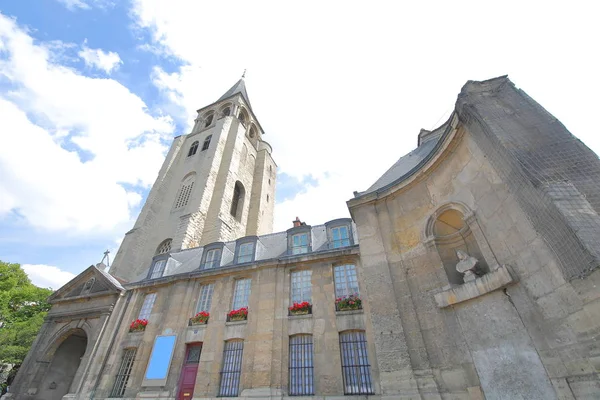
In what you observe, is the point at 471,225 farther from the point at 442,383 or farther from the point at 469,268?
the point at 442,383

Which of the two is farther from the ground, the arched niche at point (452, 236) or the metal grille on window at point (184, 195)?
the metal grille on window at point (184, 195)

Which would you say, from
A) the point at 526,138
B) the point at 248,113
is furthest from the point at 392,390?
the point at 248,113

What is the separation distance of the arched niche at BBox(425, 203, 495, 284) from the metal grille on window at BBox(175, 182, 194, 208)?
19.6 meters

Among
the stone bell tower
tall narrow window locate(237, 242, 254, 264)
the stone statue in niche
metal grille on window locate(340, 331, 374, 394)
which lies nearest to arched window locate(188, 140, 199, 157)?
the stone bell tower

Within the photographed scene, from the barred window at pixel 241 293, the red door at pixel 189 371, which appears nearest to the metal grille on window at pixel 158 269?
the red door at pixel 189 371

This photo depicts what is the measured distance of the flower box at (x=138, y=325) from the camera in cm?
1164

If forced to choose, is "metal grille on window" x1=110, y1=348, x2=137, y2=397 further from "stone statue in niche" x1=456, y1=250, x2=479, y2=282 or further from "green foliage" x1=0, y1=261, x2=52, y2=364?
"stone statue in niche" x1=456, y1=250, x2=479, y2=282

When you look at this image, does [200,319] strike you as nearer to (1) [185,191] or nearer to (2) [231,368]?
(2) [231,368]

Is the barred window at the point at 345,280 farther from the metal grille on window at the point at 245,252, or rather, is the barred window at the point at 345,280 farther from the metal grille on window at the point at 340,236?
the metal grille on window at the point at 245,252

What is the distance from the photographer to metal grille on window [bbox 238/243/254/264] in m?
12.2

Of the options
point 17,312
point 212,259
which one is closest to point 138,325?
point 212,259

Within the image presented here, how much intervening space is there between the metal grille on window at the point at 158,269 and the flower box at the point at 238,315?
16.5 feet

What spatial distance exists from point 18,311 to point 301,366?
20.0 metres

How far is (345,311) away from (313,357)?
1716 mm
